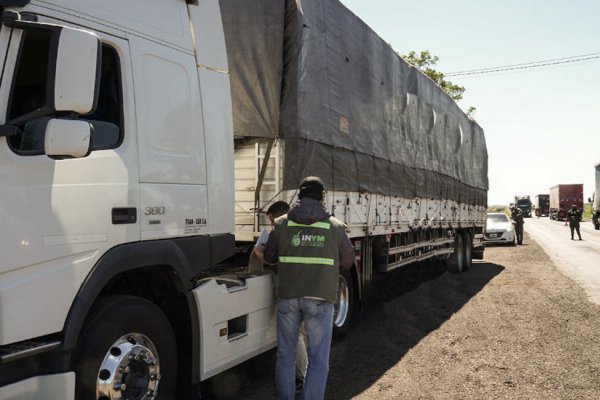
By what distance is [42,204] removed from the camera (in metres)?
3.02

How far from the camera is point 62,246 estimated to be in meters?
3.13

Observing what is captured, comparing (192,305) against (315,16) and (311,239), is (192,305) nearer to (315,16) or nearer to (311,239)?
(311,239)

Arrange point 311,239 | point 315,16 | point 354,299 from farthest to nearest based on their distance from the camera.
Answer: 1. point 354,299
2. point 315,16
3. point 311,239

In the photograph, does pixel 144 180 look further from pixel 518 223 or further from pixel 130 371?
pixel 518 223

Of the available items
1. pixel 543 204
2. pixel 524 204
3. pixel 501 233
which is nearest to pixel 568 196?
pixel 524 204

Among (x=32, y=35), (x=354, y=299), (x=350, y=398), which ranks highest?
(x=32, y=35)

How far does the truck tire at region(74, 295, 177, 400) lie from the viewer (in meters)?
3.29

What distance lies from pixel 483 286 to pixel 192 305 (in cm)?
877

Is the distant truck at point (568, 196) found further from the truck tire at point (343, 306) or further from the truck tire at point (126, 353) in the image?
the truck tire at point (126, 353)

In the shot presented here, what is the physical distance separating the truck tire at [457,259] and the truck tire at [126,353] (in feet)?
36.8

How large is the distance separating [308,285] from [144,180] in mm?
1455

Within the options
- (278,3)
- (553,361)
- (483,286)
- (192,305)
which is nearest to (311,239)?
(192,305)

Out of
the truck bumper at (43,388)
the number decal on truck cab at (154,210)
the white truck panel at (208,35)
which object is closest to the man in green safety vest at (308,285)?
the number decal on truck cab at (154,210)

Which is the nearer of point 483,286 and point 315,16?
point 315,16
